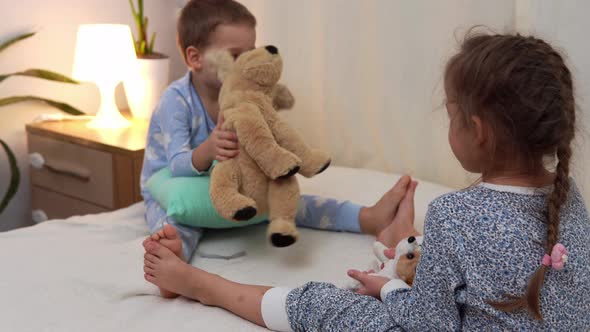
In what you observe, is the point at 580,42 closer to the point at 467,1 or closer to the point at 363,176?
the point at 467,1

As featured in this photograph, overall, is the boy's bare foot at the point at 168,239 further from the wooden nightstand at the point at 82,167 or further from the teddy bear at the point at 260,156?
the wooden nightstand at the point at 82,167

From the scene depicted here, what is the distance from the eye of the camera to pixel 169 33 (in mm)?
2555

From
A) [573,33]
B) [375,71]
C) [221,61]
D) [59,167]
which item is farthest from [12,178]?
[573,33]

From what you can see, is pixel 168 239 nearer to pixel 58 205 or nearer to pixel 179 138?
pixel 179 138

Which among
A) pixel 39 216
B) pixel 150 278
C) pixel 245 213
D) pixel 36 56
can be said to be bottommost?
pixel 39 216

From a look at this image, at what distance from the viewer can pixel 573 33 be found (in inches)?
61.6

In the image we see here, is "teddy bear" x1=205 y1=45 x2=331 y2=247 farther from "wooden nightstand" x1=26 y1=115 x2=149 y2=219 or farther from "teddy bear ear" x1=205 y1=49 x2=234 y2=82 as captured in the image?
"wooden nightstand" x1=26 y1=115 x2=149 y2=219

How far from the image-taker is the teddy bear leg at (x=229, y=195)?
1.25m

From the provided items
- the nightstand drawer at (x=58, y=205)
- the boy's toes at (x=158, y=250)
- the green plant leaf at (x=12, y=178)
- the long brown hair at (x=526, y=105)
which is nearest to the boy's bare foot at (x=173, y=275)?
the boy's toes at (x=158, y=250)

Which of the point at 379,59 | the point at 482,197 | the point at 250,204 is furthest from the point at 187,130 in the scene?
the point at 482,197

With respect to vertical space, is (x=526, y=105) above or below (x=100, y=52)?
above

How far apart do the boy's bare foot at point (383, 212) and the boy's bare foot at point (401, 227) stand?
12 mm

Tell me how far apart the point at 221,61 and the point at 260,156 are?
22 cm

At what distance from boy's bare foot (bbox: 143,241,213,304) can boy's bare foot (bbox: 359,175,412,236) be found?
44cm
